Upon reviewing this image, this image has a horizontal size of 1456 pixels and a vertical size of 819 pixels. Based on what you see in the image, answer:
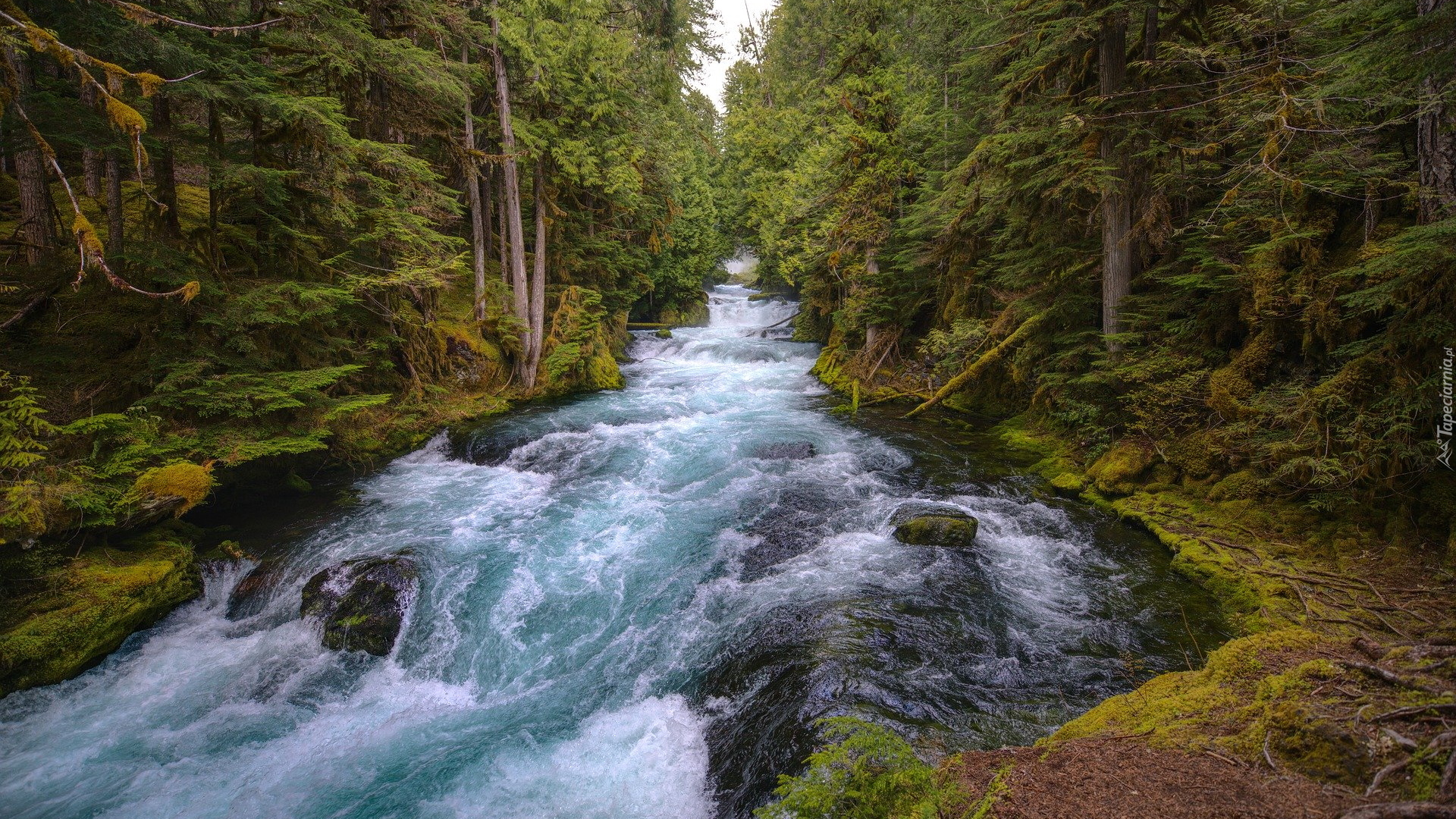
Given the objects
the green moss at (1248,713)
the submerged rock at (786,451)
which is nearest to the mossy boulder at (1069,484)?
the submerged rock at (786,451)

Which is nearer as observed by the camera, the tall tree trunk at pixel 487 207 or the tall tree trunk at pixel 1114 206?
the tall tree trunk at pixel 1114 206

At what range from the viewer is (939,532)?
24.6 ft

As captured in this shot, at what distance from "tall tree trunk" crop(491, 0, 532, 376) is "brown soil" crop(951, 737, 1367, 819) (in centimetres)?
1423

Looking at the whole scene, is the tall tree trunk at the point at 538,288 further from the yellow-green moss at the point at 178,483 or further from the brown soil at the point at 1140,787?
the brown soil at the point at 1140,787

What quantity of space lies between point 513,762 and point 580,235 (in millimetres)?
16573

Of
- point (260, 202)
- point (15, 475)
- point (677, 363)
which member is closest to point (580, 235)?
point (677, 363)

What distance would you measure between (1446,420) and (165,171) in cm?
1559

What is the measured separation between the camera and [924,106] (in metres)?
15.4

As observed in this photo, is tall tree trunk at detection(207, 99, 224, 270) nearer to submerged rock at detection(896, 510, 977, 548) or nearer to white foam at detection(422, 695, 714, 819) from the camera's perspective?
white foam at detection(422, 695, 714, 819)

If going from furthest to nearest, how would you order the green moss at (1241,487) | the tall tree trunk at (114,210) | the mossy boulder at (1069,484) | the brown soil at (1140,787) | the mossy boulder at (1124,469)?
the mossy boulder at (1069,484)
the mossy boulder at (1124,469)
the tall tree trunk at (114,210)
the green moss at (1241,487)
the brown soil at (1140,787)

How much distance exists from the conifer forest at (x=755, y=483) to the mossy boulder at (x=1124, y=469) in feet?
0.21

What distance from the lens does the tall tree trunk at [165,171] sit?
7.71 meters

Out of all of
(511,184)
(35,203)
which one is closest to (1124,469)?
(511,184)

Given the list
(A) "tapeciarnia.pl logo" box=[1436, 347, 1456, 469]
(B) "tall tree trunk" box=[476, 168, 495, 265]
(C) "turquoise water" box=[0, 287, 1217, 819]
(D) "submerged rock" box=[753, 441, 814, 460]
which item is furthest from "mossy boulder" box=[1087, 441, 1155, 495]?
(B) "tall tree trunk" box=[476, 168, 495, 265]
